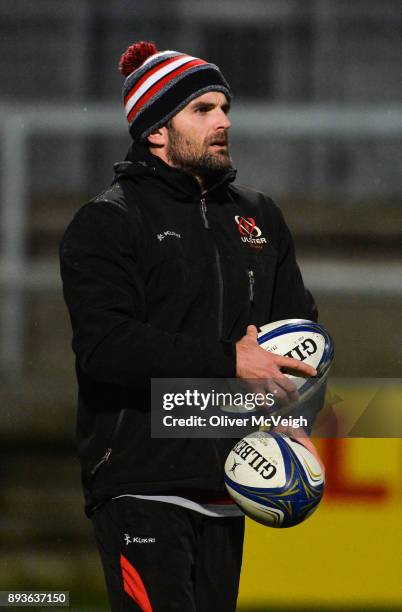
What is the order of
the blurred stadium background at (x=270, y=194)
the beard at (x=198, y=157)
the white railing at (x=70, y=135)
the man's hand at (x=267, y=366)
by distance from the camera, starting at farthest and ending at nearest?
the white railing at (x=70, y=135), the blurred stadium background at (x=270, y=194), the beard at (x=198, y=157), the man's hand at (x=267, y=366)

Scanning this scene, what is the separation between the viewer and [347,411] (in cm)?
639

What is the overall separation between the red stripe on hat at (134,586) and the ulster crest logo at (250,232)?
1.03m

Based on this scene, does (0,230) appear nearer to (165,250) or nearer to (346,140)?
(346,140)

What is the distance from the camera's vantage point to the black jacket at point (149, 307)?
376 cm

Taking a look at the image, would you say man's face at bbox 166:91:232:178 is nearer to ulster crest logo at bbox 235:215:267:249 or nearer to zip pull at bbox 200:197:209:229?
zip pull at bbox 200:197:209:229

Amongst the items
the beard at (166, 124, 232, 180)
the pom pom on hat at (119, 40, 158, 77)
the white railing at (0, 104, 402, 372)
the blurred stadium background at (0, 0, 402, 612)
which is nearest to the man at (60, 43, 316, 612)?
the beard at (166, 124, 232, 180)

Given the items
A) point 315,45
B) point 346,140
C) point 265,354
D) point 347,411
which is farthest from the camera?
point 315,45

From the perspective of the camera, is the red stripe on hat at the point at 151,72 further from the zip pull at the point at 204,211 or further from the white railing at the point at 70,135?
the white railing at the point at 70,135

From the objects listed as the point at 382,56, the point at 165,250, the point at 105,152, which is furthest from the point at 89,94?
the point at 165,250

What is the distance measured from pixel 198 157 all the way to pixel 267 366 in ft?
2.32

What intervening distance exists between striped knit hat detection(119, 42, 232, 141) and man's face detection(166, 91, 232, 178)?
0.10 ft

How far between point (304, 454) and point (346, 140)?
5.35 metres

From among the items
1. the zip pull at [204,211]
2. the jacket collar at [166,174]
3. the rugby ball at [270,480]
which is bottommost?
the rugby ball at [270,480]

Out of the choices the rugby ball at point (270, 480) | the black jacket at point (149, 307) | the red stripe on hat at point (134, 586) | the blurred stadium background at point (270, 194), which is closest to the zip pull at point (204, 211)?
the black jacket at point (149, 307)
